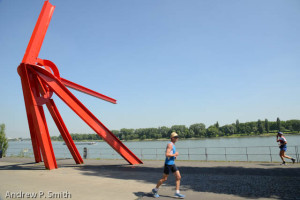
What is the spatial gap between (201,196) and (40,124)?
8.96 metres

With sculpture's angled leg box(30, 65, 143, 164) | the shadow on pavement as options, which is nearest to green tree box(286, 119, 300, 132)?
the shadow on pavement

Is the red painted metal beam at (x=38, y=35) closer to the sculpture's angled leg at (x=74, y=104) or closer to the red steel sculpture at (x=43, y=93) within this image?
the red steel sculpture at (x=43, y=93)

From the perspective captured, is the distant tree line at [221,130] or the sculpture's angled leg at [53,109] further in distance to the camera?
the distant tree line at [221,130]

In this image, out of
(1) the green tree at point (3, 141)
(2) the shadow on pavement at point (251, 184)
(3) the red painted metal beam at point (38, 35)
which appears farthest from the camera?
(1) the green tree at point (3, 141)

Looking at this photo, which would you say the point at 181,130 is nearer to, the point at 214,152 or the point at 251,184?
the point at 214,152

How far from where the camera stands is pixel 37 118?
10.5m

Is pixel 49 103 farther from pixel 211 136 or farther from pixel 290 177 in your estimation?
pixel 211 136

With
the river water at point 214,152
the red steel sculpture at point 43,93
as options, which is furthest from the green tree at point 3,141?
the red steel sculpture at point 43,93

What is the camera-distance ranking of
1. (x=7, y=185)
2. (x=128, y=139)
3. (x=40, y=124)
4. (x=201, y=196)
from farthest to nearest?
(x=128, y=139)
(x=40, y=124)
(x=7, y=185)
(x=201, y=196)

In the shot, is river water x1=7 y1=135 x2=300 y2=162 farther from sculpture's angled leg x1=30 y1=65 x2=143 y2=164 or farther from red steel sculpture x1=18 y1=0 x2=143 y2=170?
red steel sculpture x1=18 y1=0 x2=143 y2=170

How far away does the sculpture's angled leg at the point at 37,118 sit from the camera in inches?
413

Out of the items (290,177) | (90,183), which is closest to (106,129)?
(90,183)

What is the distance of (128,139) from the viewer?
95.6 m

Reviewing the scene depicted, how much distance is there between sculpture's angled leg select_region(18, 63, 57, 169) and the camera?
34.4 ft
